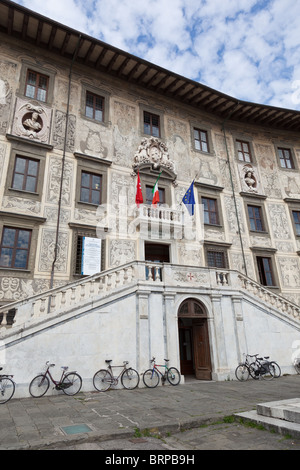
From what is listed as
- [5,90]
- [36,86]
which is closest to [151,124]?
[36,86]

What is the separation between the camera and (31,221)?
12.3m

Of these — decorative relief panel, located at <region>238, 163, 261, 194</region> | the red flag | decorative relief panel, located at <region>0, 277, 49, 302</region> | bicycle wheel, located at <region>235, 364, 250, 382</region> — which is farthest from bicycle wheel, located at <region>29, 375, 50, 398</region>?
decorative relief panel, located at <region>238, 163, 261, 194</region>

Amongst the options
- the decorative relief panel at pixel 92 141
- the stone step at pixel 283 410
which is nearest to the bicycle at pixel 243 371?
the stone step at pixel 283 410

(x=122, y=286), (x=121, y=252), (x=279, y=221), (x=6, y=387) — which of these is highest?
(x=279, y=221)

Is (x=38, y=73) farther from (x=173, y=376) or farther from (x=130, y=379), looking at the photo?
(x=173, y=376)

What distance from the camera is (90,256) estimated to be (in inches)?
511

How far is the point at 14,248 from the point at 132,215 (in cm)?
559

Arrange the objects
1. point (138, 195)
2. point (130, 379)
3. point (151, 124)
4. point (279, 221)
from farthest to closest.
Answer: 1. point (279, 221)
2. point (151, 124)
3. point (138, 195)
4. point (130, 379)

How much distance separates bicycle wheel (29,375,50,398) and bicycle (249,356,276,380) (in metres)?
7.58

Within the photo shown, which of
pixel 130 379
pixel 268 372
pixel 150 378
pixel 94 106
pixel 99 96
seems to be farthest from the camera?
pixel 99 96

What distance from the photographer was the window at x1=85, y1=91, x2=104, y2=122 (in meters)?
15.8

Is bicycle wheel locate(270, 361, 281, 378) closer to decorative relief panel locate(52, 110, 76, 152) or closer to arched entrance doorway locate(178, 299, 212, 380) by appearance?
arched entrance doorway locate(178, 299, 212, 380)

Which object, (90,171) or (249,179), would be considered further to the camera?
(249,179)
